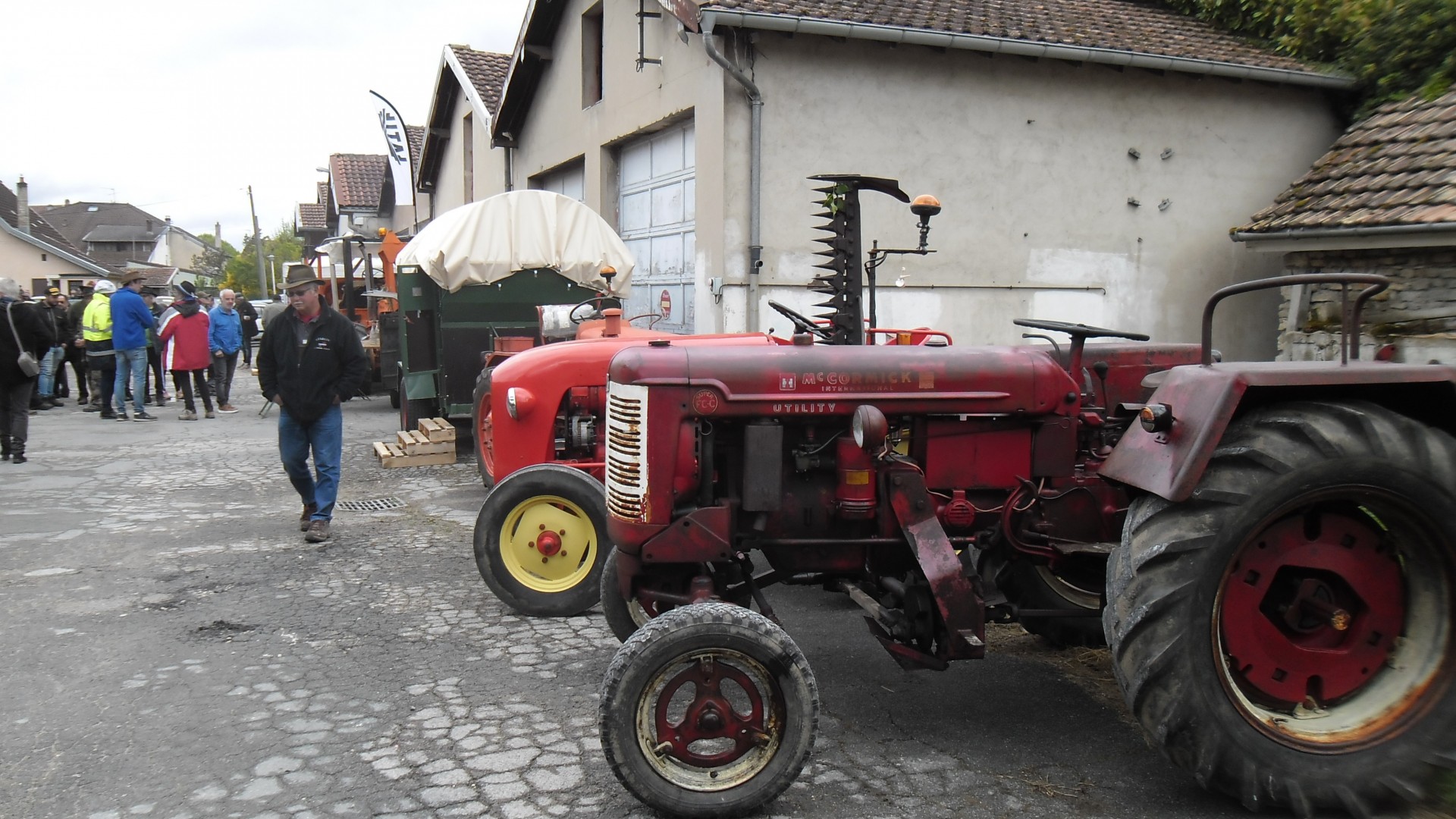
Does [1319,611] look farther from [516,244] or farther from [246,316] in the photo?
[246,316]

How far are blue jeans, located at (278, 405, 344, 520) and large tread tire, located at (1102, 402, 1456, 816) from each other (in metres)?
5.23

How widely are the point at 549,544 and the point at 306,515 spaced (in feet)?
8.53

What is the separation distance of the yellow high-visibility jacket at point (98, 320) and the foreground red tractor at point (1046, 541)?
1237 centimetres

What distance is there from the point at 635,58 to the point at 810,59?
3.30m

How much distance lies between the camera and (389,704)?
4.12 metres

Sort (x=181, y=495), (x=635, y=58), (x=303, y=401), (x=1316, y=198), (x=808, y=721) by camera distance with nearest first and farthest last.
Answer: (x=808, y=721), (x=303, y=401), (x=181, y=495), (x=1316, y=198), (x=635, y=58)

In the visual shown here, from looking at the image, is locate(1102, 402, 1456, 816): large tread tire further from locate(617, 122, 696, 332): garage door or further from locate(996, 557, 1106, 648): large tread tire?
Result: locate(617, 122, 696, 332): garage door

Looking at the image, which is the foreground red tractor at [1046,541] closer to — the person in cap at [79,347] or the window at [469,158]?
the person in cap at [79,347]

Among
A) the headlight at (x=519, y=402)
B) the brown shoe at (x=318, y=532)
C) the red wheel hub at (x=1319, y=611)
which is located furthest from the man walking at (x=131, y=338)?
the red wheel hub at (x=1319, y=611)

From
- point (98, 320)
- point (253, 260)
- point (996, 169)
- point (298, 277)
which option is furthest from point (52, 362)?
point (253, 260)

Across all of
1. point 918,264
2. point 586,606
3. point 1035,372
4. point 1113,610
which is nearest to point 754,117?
point 918,264

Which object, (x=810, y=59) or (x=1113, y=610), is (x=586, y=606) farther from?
(x=810, y=59)

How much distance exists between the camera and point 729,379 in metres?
3.66

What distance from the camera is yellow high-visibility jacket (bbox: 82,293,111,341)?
13641mm
